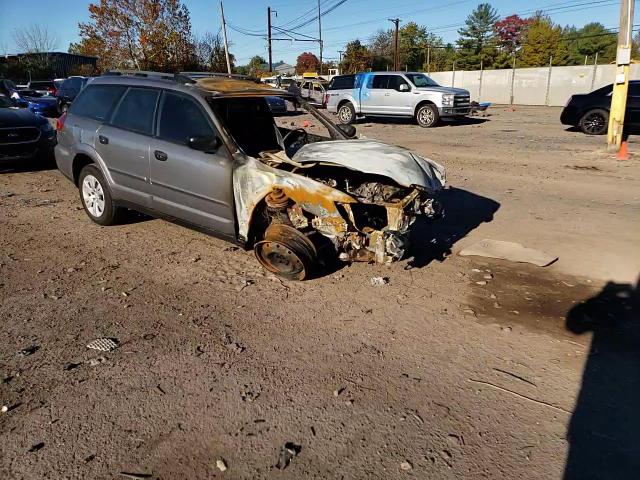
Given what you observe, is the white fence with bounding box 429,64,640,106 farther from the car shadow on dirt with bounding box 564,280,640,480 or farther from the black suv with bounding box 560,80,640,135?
the car shadow on dirt with bounding box 564,280,640,480

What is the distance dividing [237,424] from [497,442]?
4.63ft

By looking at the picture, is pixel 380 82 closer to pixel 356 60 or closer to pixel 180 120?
pixel 180 120

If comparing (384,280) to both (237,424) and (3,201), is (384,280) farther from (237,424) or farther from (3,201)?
(3,201)

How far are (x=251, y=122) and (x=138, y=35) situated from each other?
109 feet

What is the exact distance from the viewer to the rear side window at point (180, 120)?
15.6 ft

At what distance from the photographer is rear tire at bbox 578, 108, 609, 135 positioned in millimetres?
14727

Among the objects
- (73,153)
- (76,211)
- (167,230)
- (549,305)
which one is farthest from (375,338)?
(76,211)

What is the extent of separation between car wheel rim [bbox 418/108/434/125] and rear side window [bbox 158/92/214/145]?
14.4m

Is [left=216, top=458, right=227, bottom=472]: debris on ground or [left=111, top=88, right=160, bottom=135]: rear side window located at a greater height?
[left=111, top=88, right=160, bottom=135]: rear side window

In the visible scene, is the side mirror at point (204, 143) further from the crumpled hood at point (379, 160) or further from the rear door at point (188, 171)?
the crumpled hood at point (379, 160)

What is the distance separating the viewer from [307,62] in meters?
84.7

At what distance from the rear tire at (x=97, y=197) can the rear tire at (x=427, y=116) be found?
1424 centimetres

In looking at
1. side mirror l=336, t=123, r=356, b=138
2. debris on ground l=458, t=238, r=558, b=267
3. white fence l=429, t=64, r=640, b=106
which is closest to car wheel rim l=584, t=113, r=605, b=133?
debris on ground l=458, t=238, r=558, b=267

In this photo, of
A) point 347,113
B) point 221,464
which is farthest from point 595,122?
point 221,464
